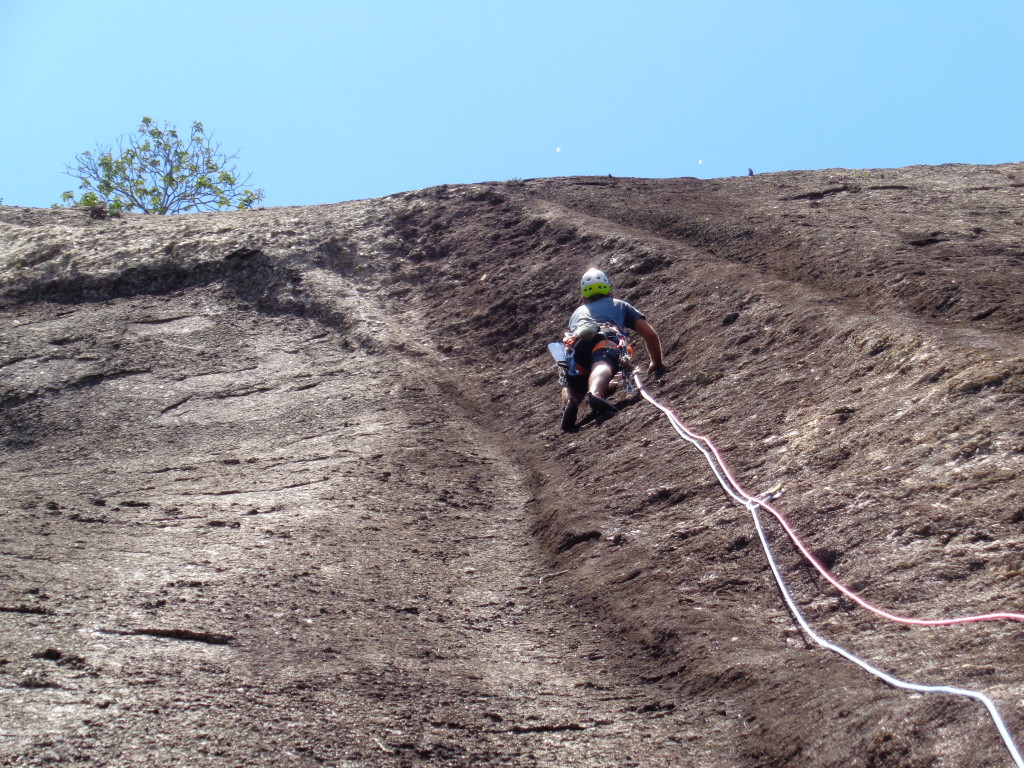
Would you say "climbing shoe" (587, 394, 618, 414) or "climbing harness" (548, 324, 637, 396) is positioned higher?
"climbing harness" (548, 324, 637, 396)

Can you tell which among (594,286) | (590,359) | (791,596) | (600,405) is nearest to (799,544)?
(791,596)

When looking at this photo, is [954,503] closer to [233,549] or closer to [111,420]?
[233,549]

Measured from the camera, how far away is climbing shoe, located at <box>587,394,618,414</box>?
836cm

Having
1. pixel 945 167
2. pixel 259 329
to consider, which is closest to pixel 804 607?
pixel 259 329

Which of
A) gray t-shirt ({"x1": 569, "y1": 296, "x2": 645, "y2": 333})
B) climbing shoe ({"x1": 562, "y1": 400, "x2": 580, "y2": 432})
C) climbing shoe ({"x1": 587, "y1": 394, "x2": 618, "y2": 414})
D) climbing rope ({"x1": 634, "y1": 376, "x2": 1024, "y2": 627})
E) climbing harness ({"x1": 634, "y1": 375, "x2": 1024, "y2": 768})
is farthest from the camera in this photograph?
gray t-shirt ({"x1": 569, "y1": 296, "x2": 645, "y2": 333})

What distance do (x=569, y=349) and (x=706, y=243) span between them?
428cm

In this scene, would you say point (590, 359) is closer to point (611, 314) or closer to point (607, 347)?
point (607, 347)

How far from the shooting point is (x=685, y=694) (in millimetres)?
4137

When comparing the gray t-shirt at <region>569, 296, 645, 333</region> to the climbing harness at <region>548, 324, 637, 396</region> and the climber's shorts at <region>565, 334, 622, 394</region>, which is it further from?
the climber's shorts at <region>565, 334, 622, 394</region>

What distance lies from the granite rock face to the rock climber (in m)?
0.25

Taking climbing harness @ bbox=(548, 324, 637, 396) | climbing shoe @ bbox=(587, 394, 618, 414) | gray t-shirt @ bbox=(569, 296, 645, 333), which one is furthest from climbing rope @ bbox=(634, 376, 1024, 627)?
gray t-shirt @ bbox=(569, 296, 645, 333)

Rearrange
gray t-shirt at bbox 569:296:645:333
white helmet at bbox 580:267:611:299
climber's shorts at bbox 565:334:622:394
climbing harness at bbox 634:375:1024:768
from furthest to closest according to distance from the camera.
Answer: white helmet at bbox 580:267:611:299, gray t-shirt at bbox 569:296:645:333, climber's shorts at bbox 565:334:622:394, climbing harness at bbox 634:375:1024:768

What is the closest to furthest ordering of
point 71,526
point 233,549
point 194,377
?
point 233,549 → point 71,526 → point 194,377

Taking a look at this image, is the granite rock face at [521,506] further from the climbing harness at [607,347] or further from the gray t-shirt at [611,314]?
the gray t-shirt at [611,314]
